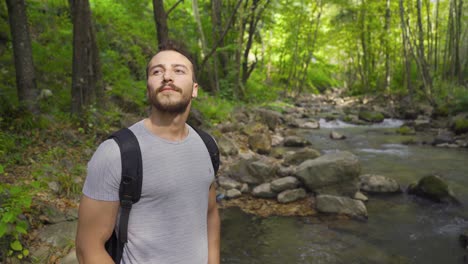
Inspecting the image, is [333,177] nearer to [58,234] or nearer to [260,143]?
[260,143]

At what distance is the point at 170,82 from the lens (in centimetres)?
185

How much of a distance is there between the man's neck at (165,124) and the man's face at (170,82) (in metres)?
0.03

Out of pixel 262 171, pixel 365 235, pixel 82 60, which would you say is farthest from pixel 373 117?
pixel 82 60

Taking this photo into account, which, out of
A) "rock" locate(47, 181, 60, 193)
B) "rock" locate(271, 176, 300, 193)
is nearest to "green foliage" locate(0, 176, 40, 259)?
"rock" locate(47, 181, 60, 193)

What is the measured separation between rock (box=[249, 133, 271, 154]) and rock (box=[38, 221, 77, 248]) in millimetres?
7353

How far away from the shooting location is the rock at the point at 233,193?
24.5 ft

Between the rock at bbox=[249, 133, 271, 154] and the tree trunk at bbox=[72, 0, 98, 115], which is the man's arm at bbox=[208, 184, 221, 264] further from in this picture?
the rock at bbox=[249, 133, 271, 154]

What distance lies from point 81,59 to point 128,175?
725 centimetres

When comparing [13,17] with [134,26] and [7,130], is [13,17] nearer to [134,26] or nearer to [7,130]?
[7,130]

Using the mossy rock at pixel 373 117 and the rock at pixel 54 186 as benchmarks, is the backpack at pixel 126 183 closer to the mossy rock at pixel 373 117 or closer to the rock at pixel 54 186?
the rock at pixel 54 186

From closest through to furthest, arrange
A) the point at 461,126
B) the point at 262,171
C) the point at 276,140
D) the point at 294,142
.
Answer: the point at 262,171 < the point at 294,142 < the point at 276,140 < the point at 461,126

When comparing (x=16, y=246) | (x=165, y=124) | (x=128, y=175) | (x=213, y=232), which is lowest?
(x=16, y=246)

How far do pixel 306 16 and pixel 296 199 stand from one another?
80.3 feet

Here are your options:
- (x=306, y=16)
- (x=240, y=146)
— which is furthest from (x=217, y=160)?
(x=306, y=16)
